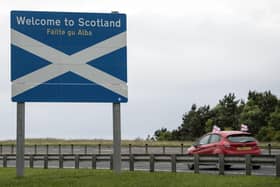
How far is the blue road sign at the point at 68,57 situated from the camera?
2070 cm

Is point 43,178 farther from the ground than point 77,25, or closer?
closer

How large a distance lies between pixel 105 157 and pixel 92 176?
10101 mm

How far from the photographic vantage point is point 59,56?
20.9 meters

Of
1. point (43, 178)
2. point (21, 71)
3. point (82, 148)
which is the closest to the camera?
point (43, 178)

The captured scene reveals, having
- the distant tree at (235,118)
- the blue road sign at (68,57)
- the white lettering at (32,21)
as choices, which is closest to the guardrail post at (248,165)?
the blue road sign at (68,57)

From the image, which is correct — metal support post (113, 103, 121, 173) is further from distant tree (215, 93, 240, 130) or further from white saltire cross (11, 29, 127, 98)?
distant tree (215, 93, 240, 130)

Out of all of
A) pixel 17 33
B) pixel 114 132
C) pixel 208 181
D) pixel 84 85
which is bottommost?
pixel 208 181

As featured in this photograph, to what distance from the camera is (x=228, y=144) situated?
26953 millimetres

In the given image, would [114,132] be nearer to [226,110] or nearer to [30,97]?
[30,97]

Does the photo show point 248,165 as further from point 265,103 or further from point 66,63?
point 265,103

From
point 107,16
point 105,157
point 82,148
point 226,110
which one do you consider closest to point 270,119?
point 226,110

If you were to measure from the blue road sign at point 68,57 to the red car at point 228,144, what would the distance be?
23.2 ft

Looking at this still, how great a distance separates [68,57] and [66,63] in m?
0.18

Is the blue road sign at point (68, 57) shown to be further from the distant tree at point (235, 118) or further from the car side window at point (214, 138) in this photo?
the distant tree at point (235, 118)
